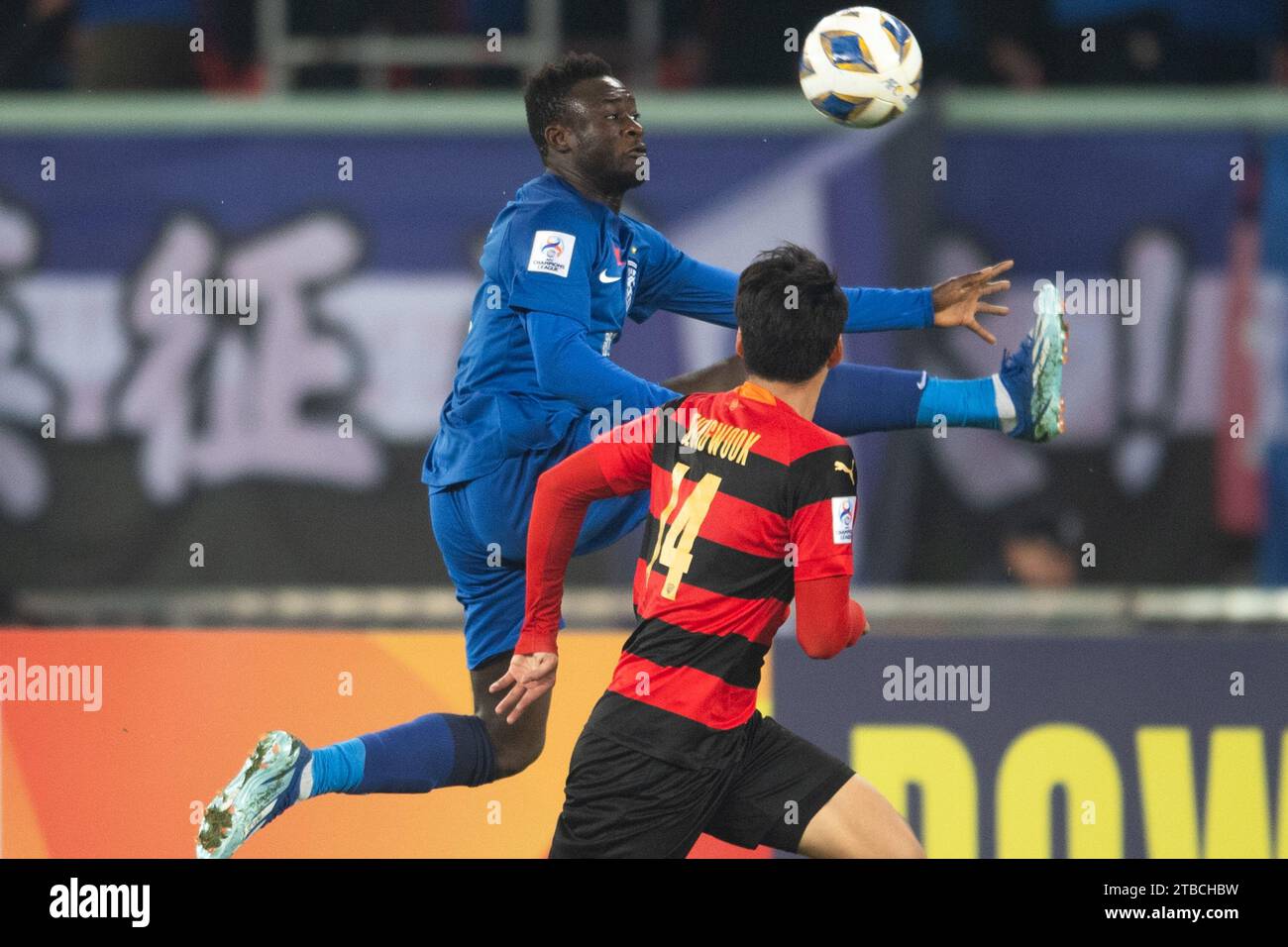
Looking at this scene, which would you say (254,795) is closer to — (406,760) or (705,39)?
(406,760)

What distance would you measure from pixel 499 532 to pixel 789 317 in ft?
3.96

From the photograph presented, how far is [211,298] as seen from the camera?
8570mm

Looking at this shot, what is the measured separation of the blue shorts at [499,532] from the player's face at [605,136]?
0.65 m

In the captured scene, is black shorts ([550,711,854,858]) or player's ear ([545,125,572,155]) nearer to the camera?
black shorts ([550,711,854,858])

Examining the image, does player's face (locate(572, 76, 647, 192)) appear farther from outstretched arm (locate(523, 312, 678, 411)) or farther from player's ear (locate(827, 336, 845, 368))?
player's ear (locate(827, 336, 845, 368))

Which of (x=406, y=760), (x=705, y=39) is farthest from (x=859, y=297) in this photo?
(x=705, y=39)

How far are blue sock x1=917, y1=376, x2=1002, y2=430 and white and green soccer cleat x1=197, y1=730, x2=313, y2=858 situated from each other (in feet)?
6.14

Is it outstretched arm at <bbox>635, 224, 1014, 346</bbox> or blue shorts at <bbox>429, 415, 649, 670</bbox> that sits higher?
outstretched arm at <bbox>635, 224, 1014, 346</bbox>

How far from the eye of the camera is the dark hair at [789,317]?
Answer: 4.24 meters

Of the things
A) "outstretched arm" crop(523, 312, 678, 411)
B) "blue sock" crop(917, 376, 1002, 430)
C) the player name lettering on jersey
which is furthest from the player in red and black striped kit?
"blue sock" crop(917, 376, 1002, 430)

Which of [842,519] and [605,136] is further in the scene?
[605,136]

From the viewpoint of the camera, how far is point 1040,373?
484cm

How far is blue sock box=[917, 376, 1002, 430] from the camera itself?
4871mm

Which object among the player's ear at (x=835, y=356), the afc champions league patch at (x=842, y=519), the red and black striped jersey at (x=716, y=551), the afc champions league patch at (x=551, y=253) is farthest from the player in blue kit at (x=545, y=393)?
the afc champions league patch at (x=842, y=519)
